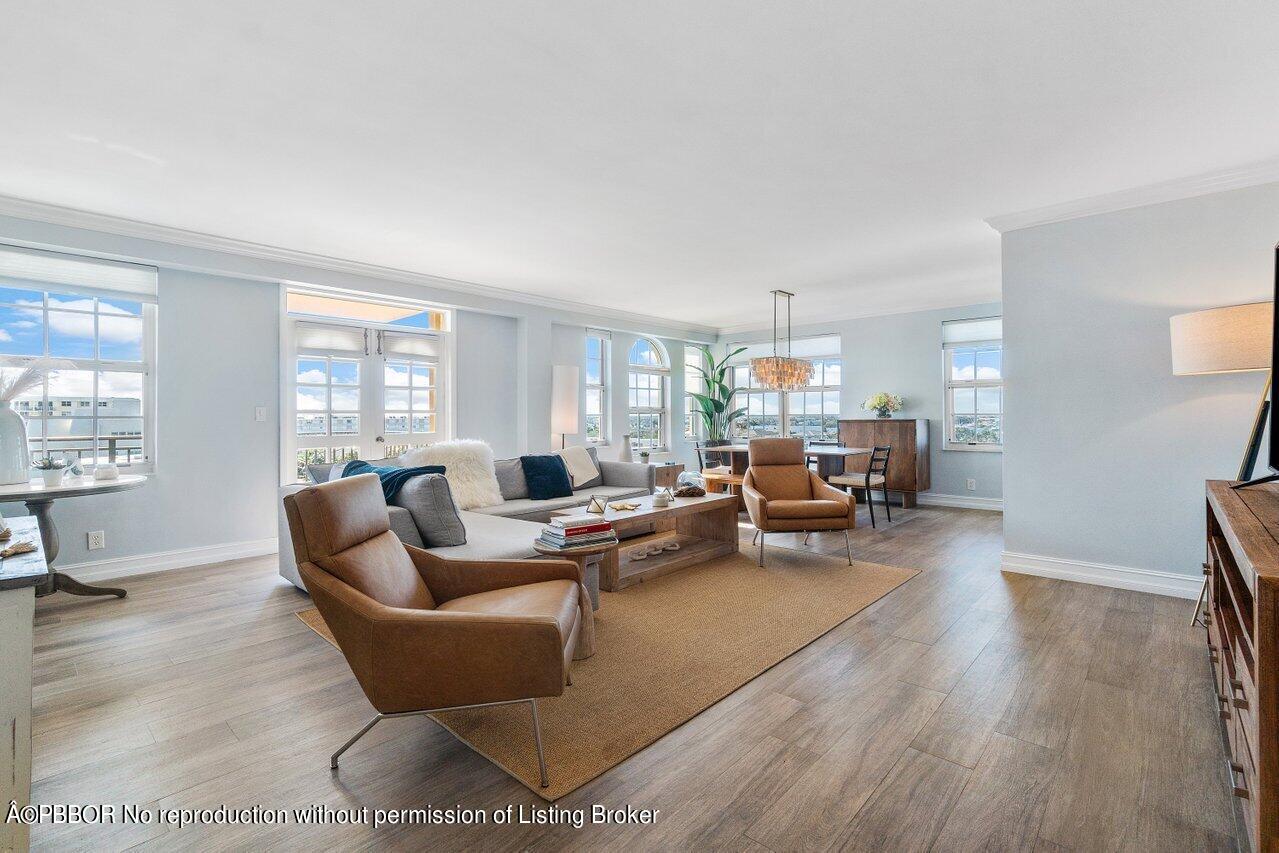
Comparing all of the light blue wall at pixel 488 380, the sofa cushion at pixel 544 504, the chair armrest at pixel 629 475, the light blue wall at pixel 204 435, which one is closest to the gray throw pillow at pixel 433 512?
the sofa cushion at pixel 544 504

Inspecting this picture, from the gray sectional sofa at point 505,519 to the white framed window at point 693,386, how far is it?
3.27 metres

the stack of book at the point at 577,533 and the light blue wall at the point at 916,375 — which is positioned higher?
the light blue wall at the point at 916,375

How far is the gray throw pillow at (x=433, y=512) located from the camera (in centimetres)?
301

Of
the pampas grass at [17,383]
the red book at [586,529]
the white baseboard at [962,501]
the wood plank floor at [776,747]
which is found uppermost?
the pampas grass at [17,383]

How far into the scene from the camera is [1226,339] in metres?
2.69

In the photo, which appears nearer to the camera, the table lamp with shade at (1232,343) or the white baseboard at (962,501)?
the table lamp with shade at (1232,343)

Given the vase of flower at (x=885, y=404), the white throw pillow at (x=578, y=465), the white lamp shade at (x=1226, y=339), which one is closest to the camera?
the white lamp shade at (x=1226, y=339)

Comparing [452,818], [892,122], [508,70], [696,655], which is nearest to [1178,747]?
[696,655]

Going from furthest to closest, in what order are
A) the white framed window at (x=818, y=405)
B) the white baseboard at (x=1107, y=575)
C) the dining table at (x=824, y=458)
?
the white framed window at (x=818, y=405), the dining table at (x=824, y=458), the white baseboard at (x=1107, y=575)

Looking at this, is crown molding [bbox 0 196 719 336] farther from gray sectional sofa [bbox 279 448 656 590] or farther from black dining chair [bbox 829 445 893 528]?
black dining chair [bbox 829 445 893 528]

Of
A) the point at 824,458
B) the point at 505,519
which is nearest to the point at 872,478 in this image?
the point at 824,458

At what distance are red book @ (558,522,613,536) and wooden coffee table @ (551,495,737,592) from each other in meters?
0.34

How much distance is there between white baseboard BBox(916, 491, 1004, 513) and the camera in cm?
629

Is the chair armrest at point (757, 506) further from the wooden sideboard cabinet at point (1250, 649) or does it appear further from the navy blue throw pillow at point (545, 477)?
the wooden sideboard cabinet at point (1250, 649)
